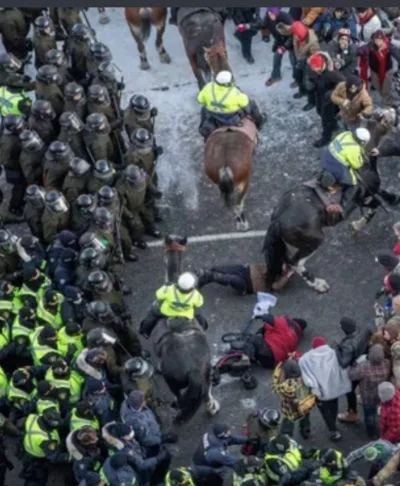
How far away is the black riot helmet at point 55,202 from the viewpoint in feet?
29.6

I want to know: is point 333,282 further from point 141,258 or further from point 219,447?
point 219,447

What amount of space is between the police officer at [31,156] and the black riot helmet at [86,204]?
45.9 inches

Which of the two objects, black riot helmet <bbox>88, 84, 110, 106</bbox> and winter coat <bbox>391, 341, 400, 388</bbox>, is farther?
black riot helmet <bbox>88, 84, 110, 106</bbox>

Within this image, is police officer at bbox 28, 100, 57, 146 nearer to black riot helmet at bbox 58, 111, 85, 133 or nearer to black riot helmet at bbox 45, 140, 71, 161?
black riot helmet at bbox 58, 111, 85, 133

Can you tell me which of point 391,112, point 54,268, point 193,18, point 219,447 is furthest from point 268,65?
point 219,447

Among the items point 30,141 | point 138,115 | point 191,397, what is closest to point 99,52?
point 138,115

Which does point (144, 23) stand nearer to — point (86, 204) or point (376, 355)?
point (86, 204)

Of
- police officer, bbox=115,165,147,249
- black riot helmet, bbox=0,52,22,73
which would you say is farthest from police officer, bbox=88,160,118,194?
black riot helmet, bbox=0,52,22,73

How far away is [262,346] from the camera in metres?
8.55

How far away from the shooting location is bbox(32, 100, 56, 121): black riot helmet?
32.6ft

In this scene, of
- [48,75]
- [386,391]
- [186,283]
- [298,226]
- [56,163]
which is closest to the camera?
[386,391]

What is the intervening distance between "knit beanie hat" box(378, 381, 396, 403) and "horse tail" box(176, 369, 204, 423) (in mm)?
1624

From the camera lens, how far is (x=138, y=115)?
1007 centimetres

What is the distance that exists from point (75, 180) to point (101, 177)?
307mm
